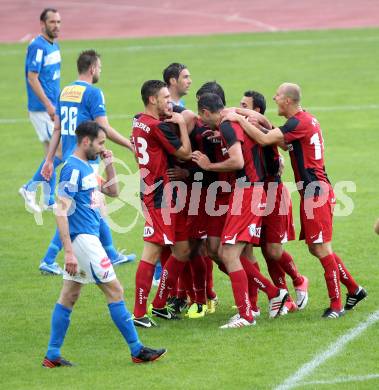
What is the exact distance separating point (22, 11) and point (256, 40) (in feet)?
38.5

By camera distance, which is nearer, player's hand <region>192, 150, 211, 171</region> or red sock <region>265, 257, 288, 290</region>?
player's hand <region>192, 150, 211, 171</region>

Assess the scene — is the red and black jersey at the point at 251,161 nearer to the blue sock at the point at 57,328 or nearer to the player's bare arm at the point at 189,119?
the player's bare arm at the point at 189,119

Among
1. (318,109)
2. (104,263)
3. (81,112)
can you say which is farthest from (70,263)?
(318,109)

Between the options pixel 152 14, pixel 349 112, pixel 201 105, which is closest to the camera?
pixel 201 105

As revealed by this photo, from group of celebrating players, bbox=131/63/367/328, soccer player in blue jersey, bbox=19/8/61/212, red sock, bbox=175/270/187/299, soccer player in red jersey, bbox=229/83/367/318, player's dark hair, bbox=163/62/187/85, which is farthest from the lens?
soccer player in blue jersey, bbox=19/8/61/212

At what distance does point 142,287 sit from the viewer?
10375 mm

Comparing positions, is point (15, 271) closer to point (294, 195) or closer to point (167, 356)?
point (167, 356)

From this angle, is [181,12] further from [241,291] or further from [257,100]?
[241,291]

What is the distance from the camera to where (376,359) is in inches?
357

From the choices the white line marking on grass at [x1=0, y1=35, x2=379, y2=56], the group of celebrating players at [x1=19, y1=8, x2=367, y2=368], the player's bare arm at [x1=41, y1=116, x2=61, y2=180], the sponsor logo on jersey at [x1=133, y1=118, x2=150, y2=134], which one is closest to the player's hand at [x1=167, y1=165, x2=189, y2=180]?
the group of celebrating players at [x1=19, y1=8, x2=367, y2=368]

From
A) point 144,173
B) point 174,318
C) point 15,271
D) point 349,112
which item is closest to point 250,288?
point 174,318

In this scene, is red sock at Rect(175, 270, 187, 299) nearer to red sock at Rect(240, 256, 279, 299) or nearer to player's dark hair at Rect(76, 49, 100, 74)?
red sock at Rect(240, 256, 279, 299)

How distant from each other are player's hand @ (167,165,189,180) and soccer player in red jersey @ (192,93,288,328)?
0.98ft

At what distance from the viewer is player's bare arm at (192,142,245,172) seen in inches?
395
